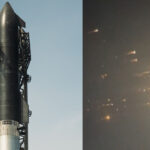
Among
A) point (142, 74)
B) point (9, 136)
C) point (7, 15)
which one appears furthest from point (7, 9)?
point (142, 74)

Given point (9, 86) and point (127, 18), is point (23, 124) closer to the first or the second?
point (9, 86)

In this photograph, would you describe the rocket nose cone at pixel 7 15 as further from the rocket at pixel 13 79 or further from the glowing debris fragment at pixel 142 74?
the glowing debris fragment at pixel 142 74

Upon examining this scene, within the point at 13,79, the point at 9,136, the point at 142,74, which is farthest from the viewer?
the point at 142,74

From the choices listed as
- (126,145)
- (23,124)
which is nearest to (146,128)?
(126,145)

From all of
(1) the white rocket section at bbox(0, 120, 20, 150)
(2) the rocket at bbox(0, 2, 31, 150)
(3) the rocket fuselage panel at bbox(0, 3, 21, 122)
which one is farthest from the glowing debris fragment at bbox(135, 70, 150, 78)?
(1) the white rocket section at bbox(0, 120, 20, 150)

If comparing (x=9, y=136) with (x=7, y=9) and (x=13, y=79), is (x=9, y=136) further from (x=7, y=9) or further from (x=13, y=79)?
(x=7, y=9)

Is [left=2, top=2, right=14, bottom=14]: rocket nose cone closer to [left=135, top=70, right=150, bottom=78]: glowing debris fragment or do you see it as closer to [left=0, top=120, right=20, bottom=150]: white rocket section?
[left=0, top=120, right=20, bottom=150]: white rocket section

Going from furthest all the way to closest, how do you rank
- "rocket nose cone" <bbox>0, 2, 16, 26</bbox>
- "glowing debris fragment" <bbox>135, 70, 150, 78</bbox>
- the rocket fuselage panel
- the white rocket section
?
1. "glowing debris fragment" <bbox>135, 70, 150, 78</bbox>
2. "rocket nose cone" <bbox>0, 2, 16, 26</bbox>
3. the rocket fuselage panel
4. the white rocket section

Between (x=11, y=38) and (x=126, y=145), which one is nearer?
(x=11, y=38)
